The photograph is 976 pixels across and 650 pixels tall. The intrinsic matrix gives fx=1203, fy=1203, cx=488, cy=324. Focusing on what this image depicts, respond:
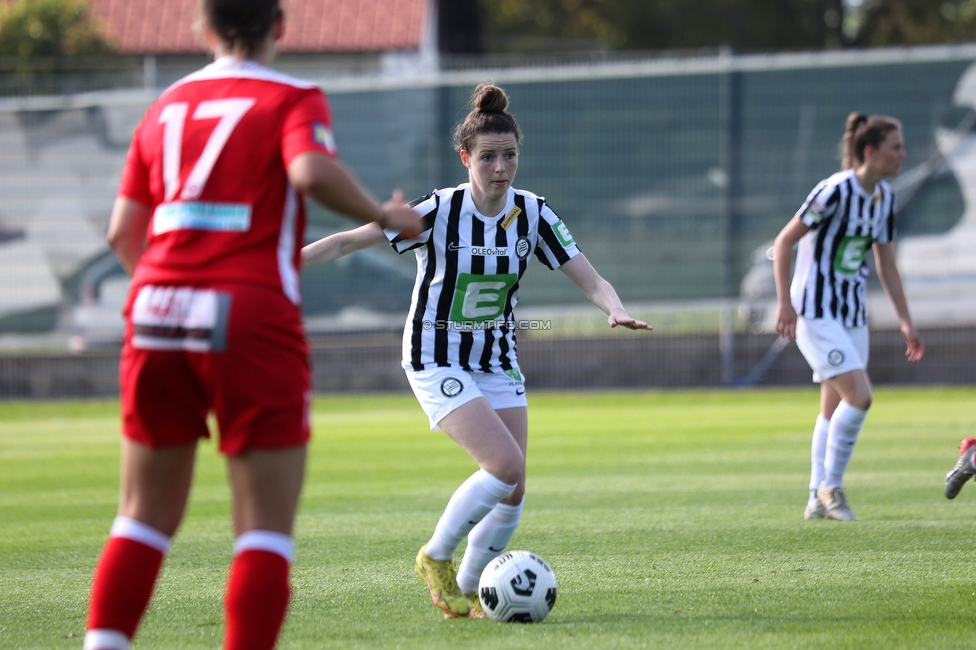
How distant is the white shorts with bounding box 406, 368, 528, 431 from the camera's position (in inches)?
186

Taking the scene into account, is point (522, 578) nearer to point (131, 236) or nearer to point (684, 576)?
point (684, 576)

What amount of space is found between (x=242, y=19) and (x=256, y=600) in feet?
4.99

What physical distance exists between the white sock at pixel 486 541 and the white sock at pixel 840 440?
291 cm

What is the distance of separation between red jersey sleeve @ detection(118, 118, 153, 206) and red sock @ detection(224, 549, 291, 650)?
1033 mm

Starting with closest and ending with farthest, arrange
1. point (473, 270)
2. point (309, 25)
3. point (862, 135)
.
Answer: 1. point (473, 270)
2. point (862, 135)
3. point (309, 25)

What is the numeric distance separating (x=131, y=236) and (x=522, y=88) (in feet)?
45.3

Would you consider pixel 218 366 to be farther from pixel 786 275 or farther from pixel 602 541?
pixel 786 275

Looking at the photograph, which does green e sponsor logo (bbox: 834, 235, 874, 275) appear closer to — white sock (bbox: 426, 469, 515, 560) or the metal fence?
white sock (bbox: 426, 469, 515, 560)

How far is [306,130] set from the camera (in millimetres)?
3076

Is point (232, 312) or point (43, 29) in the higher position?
point (43, 29)

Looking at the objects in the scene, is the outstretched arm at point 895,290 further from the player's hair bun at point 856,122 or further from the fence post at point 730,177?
the fence post at point 730,177

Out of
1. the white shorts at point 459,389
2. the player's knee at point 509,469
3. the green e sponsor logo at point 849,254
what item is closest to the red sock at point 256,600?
the player's knee at point 509,469

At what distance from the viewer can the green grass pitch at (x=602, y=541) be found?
4.39 meters

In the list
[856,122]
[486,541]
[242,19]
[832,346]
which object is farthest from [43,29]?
[242,19]
